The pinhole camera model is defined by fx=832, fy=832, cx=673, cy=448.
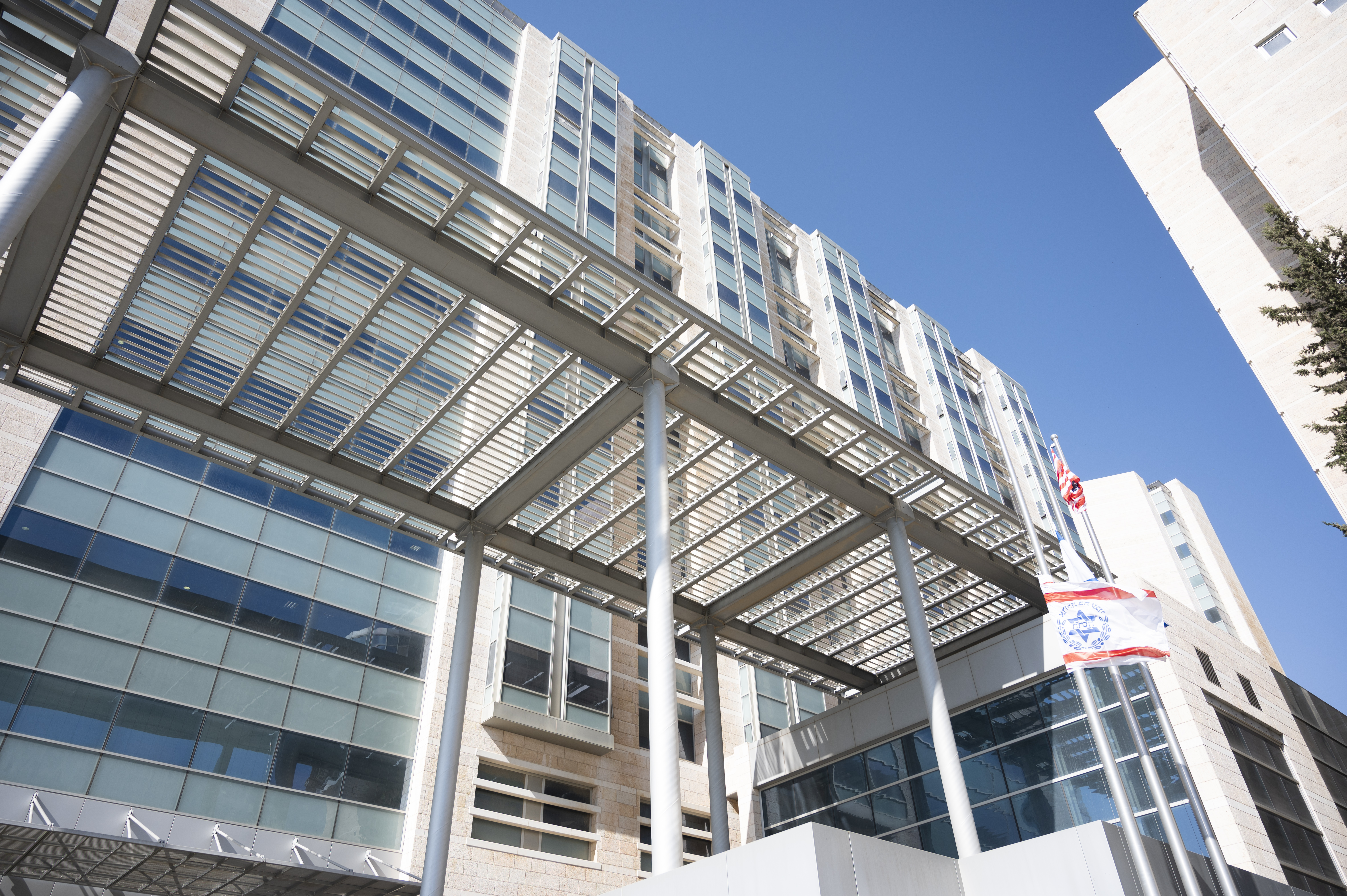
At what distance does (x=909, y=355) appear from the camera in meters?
56.7

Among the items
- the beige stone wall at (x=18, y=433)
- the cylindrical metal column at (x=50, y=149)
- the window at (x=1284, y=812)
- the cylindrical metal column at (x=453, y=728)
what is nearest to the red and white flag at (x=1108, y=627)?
the window at (x=1284, y=812)

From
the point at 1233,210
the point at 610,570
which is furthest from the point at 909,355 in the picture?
the point at 610,570

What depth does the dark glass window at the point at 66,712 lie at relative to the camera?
17.8m

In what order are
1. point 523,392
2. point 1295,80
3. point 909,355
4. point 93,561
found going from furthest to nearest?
1. point 909,355
2. point 1295,80
3. point 93,561
4. point 523,392

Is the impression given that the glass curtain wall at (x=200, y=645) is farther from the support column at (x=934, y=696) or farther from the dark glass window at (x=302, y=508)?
the support column at (x=934, y=696)

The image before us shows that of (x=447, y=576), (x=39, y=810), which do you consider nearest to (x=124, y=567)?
(x=39, y=810)

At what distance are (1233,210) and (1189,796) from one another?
27472mm

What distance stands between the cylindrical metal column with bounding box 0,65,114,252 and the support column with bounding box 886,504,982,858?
16.8 m

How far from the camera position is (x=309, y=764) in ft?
69.7

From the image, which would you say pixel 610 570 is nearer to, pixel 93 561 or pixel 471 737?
pixel 471 737

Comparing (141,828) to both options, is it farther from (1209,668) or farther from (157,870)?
(1209,668)

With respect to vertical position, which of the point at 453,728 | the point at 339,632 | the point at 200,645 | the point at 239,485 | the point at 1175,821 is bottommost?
the point at 1175,821

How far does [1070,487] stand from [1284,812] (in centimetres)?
1250

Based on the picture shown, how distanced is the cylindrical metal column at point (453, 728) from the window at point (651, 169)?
27.8m
